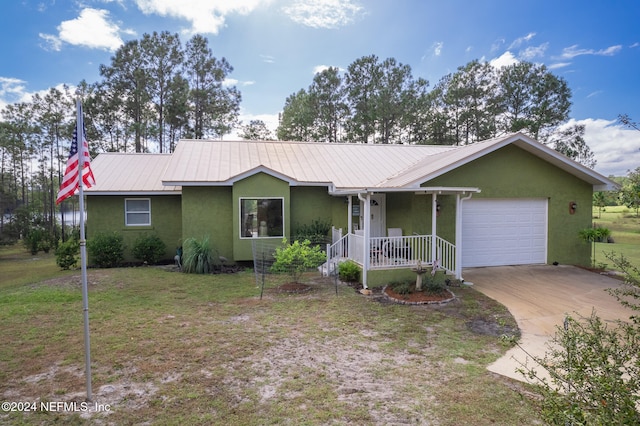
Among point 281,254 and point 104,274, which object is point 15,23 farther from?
point 281,254

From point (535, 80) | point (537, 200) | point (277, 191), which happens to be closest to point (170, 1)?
point (277, 191)

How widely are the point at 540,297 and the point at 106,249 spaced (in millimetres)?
13748

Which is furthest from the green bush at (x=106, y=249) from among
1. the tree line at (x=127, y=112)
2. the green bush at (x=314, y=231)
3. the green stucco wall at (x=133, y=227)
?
the tree line at (x=127, y=112)

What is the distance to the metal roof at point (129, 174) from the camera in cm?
1295

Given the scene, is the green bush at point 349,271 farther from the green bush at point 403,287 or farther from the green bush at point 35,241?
the green bush at point 35,241

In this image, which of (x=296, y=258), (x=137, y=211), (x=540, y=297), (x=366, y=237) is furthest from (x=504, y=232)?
(x=137, y=211)

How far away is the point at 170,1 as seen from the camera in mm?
15719

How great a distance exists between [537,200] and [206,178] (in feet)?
37.6

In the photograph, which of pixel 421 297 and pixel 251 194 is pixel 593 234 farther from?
pixel 251 194

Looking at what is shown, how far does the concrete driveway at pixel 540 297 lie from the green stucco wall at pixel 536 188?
98cm

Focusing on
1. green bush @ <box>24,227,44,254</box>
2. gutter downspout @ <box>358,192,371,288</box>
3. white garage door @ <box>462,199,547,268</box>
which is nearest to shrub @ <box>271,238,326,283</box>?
gutter downspout @ <box>358,192,371,288</box>

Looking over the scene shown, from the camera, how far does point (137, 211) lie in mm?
13461

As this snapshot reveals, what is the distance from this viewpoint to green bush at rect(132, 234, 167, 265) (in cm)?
1293

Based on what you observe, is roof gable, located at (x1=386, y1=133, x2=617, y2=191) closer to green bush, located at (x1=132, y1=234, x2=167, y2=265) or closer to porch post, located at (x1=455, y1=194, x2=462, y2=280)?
porch post, located at (x1=455, y1=194, x2=462, y2=280)
